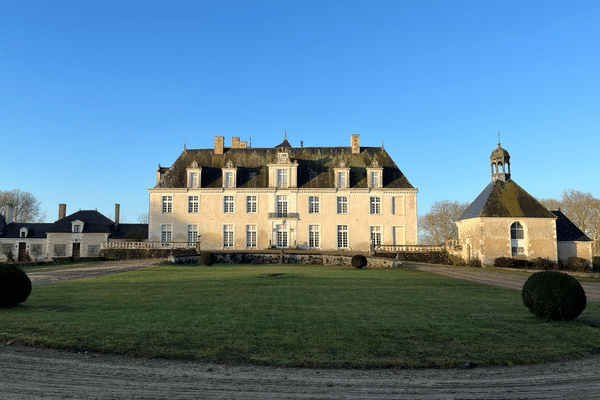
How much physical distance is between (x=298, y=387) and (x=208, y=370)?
1.34m

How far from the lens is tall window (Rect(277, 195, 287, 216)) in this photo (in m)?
35.5

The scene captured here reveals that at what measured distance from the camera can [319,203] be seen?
35594 mm

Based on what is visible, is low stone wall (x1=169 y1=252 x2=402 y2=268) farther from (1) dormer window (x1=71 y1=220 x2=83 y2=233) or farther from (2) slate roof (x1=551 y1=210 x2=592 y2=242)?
(1) dormer window (x1=71 y1=220 x2=83 y2=233)

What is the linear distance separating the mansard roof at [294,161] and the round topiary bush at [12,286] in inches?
1061

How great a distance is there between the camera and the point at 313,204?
1405 inches

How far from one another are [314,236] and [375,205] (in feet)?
20.5

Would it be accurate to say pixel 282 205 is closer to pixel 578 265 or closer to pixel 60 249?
pixel 60 249

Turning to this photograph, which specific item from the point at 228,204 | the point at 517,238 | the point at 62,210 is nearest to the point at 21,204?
the point at 62,210

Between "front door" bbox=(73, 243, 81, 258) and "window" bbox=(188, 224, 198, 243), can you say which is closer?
"window" bbox=(188, 224, 198, 243)

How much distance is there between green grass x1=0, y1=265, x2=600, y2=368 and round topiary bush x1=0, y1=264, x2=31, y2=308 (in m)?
0.39

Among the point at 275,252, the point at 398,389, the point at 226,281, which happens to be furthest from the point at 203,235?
the point at 398,389

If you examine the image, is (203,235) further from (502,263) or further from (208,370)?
(208,370)

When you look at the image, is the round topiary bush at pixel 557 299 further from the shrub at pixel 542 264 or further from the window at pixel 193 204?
the window at pixel 193 204

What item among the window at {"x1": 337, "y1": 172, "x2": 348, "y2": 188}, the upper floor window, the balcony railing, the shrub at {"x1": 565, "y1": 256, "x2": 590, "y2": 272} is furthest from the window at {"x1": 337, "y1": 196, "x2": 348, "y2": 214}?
the shrub at {"x1": 565, "y1": 256, "x2": 590, "y2": 272}
